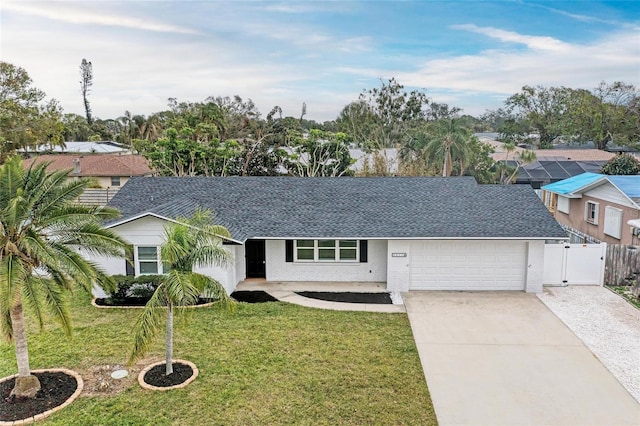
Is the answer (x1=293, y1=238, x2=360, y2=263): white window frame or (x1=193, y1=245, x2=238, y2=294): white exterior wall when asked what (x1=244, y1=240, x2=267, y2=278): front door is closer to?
(x1=293, y1=238, x2=360, y2=263): white window frame

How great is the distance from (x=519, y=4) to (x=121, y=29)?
36.5 feet

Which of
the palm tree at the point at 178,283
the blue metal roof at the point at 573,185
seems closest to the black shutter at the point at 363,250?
the palm tree at the point at 178,283

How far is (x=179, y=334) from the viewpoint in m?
12.8

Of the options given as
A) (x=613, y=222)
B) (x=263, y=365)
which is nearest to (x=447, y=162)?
(x=613, y=222)

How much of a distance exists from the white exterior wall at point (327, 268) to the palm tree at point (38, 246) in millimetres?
7657

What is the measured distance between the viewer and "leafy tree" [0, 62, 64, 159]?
32906 mm

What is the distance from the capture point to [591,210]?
24328 mm

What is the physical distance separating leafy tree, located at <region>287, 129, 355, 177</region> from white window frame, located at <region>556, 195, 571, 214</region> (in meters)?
13.7

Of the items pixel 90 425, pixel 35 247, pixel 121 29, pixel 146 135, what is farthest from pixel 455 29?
pixel 146 135

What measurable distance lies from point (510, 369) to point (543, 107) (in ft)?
226

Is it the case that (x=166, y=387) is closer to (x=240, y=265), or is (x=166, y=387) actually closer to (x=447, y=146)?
(x=240, y=265)

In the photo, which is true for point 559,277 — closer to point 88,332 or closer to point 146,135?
point 88,332

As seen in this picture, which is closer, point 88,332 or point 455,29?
point 88,332

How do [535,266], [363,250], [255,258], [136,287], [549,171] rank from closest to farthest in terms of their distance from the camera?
[136,287]
[535,266]
[363,250]
[255,258]
[549,171]
